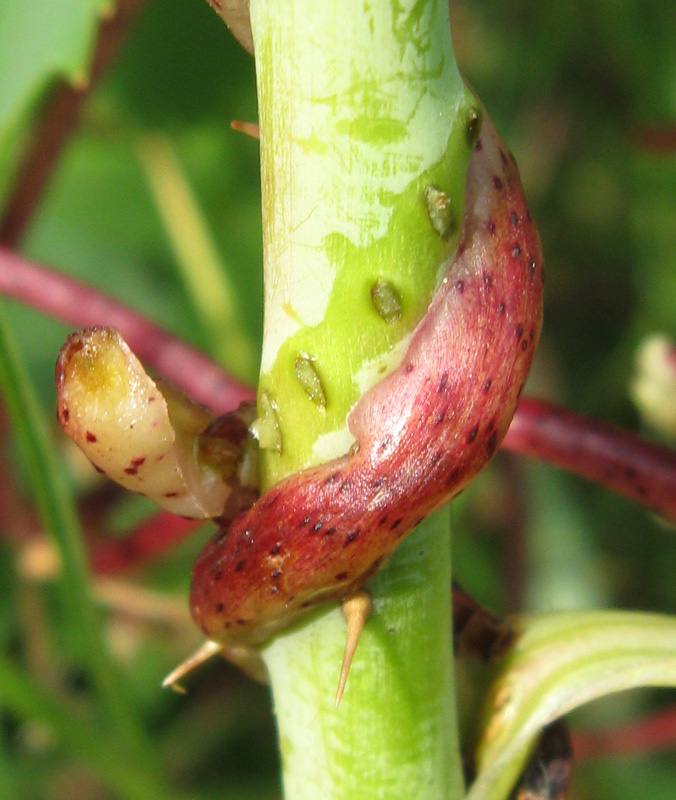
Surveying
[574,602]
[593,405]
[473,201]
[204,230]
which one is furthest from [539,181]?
[473,201]

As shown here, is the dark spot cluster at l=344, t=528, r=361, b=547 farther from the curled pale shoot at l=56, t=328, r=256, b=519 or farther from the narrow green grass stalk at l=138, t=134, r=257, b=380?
the narrow green grass stalk at l=138, t=134, r=257, b=380

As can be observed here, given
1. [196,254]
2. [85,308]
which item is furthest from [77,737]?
[196,254]

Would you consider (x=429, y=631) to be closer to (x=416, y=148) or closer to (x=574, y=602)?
(x=416, y=148)

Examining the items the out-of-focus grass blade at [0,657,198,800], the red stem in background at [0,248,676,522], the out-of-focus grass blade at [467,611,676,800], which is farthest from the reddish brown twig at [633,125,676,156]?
the out-of-focus grass blade at [0,657,198,800]

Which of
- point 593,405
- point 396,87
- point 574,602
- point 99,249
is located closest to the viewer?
point 396,87

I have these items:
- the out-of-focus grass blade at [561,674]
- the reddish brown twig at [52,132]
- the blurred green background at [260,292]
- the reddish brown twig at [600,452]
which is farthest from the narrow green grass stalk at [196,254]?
the out-of-focus grass blade at [561,674]

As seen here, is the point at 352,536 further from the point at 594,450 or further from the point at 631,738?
the point at 631,738
